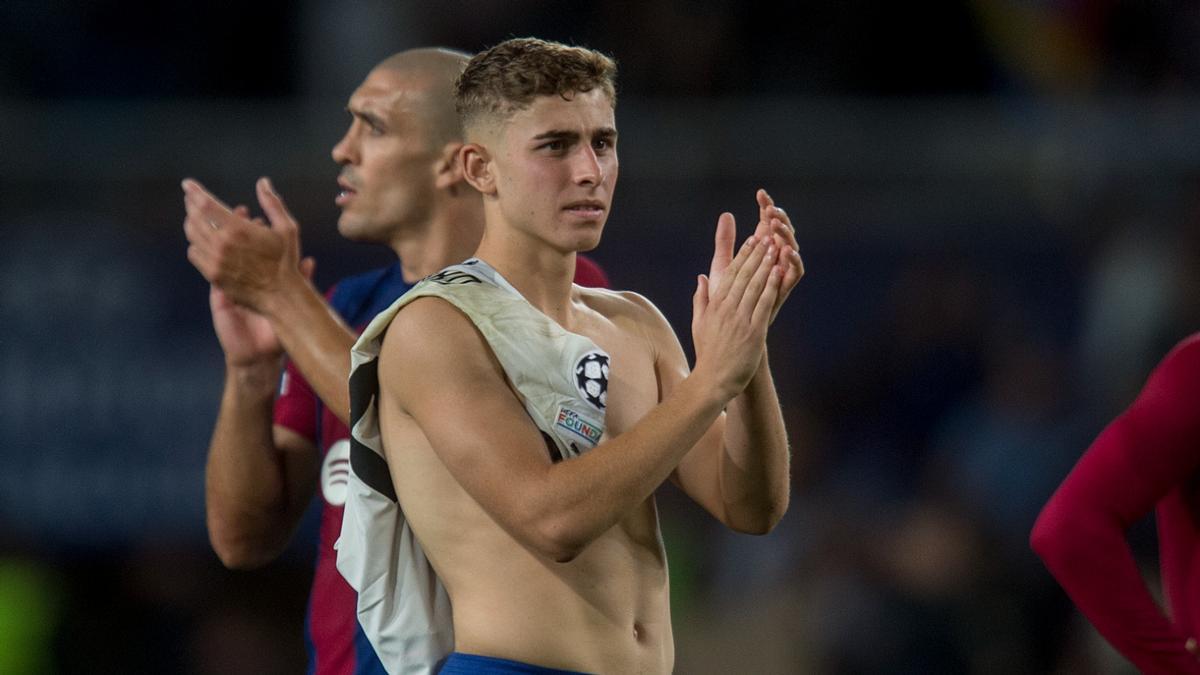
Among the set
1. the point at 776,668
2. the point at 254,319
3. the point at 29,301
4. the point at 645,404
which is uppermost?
the point at 645,404

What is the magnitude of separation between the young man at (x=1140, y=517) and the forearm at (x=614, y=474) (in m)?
1.11

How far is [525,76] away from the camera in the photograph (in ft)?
10.1

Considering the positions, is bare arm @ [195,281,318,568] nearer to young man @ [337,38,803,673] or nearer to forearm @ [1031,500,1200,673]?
young man @ [337,38,803,673]

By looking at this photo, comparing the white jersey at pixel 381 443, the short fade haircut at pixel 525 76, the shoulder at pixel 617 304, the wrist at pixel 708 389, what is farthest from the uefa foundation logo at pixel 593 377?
the short fade haircut at pixel 525 76

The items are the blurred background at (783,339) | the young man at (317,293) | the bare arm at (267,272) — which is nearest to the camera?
the bare arm at (267,272)

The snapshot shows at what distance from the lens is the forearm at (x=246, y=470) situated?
3996 millimetres

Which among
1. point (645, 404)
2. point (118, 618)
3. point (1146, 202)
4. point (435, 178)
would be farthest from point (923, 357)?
point (645, 404)

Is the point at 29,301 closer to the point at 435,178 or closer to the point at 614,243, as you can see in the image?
the point at 614,243

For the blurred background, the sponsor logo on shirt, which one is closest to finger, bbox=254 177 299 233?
the sponsor logo on shirt

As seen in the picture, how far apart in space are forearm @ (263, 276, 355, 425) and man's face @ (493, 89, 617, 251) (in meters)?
0.64

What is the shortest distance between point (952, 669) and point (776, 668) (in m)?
0.75

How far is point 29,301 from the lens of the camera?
24.7 feet

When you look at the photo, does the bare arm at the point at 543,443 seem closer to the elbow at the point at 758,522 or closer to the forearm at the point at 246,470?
the elbow at the point at 758,522

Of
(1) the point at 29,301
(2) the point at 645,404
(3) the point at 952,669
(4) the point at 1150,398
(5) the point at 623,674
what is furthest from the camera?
(1) the point at 29,301
